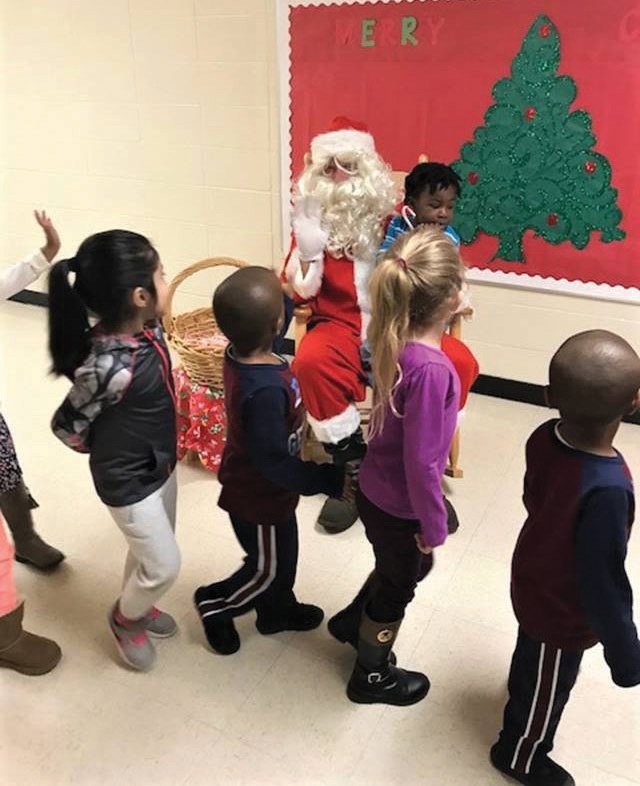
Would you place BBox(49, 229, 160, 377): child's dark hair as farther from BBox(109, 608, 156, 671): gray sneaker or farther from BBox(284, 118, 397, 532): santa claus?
BBox(284, 118, 397, 532): santa claus

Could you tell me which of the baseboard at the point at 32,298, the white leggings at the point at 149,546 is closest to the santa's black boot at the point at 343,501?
the white leggings at the point at 149,546

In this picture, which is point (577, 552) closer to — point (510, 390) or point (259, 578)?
point (259, 578)

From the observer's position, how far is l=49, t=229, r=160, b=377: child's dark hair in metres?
1.35

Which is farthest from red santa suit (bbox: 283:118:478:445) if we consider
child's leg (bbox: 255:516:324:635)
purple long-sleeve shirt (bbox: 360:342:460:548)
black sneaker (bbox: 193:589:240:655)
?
purple long-sleeve shirt (bbox: 360:342:460:548)

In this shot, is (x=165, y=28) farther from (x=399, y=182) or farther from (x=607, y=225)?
(x=607, y=225)

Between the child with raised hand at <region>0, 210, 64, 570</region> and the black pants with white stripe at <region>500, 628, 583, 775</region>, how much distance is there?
1277 mm

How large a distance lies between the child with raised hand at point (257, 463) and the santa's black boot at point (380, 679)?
0.86 ft

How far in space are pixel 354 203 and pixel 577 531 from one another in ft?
4.38

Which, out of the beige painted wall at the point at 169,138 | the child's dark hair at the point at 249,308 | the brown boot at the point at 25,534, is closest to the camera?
the child's dark hair at the point at 249,308

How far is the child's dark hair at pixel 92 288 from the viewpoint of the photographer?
4.44ft

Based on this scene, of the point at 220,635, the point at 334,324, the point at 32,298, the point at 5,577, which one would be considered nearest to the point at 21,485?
the point at 5,577

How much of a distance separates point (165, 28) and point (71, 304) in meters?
2.35

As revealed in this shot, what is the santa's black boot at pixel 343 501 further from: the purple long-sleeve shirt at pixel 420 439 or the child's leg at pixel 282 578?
the purple long-sleeve shirt at pixel 420 439

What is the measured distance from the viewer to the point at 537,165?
265 cm
